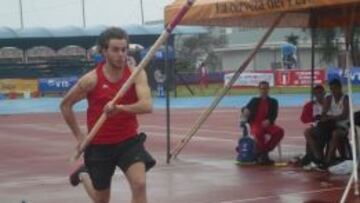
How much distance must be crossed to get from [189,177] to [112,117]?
21.1 feet

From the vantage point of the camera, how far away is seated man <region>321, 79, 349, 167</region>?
13.2 m

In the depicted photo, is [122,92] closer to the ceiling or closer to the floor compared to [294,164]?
closer to the ceiling

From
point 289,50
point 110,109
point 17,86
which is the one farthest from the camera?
point 289,50

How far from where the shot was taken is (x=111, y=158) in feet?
23.5

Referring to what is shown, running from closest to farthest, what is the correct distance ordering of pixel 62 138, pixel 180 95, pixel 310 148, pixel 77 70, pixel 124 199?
pixel 124 199, pixel 310 148, pixel 62 138, pixel 180 95, pixel 77 70

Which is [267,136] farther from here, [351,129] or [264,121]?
[351,129]

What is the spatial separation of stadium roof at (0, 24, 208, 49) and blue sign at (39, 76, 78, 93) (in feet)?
42.8

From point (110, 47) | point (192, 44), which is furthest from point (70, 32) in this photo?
point (110, 47)

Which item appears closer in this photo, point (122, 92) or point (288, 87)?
point (122, 92)

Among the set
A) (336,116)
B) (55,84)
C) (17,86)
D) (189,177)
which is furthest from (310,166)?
(17,86)

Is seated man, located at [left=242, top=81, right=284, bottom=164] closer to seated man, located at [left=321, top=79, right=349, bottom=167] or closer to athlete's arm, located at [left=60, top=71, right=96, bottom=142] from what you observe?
seated man, located at [left=321, top=79, right=349, bottom=167]

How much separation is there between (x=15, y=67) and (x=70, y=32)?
23.6 ft

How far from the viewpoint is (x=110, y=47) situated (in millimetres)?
6945

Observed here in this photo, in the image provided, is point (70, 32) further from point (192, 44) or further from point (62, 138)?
point (62, 138)
